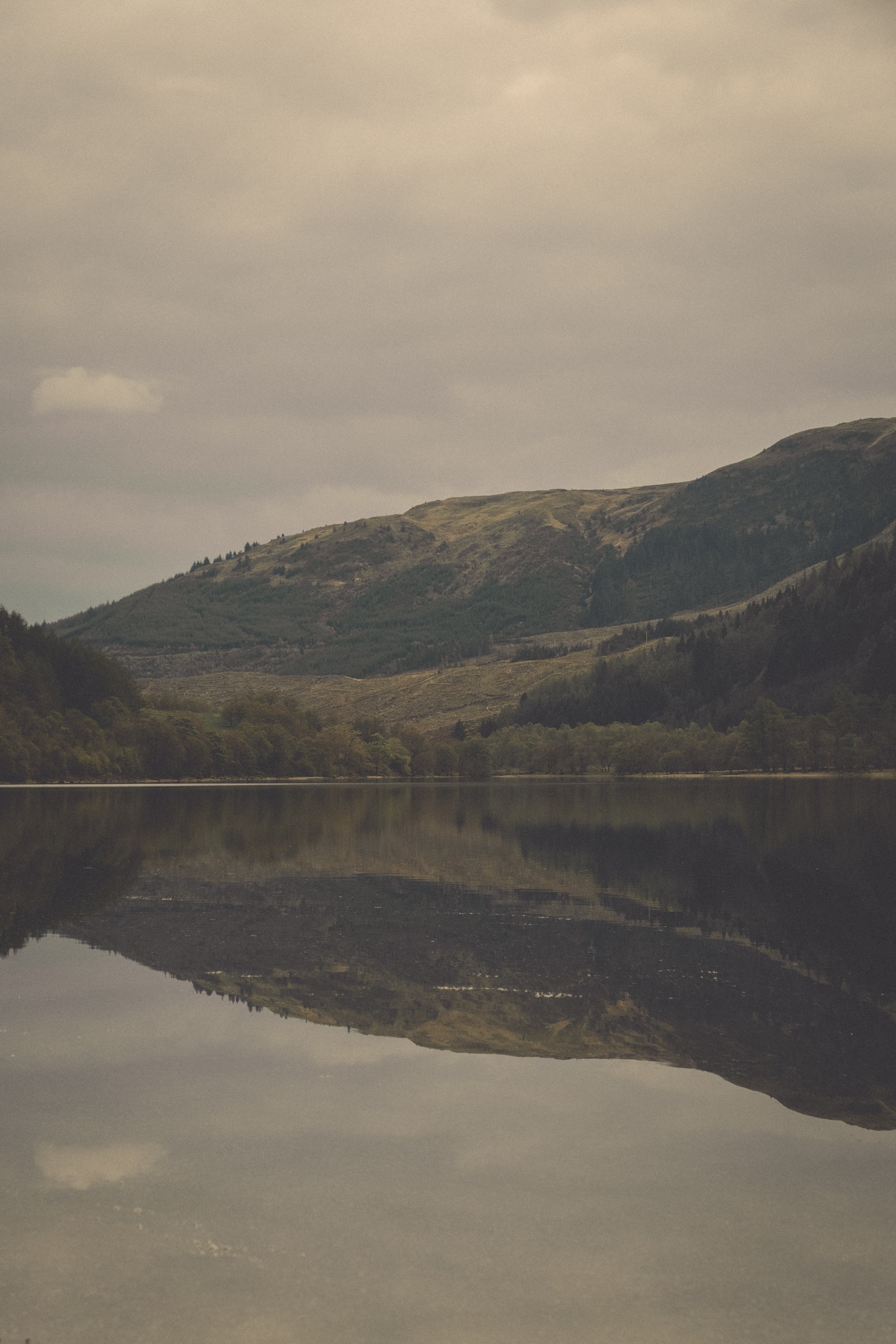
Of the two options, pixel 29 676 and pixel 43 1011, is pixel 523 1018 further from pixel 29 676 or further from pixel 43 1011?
pixel 29 676

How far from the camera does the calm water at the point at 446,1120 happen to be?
8.76 metres

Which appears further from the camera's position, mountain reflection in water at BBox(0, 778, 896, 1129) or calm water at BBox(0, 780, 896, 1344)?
mountain reflection in water at BBox(0, 778, 896, 1129)

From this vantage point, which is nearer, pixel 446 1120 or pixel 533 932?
pixel 446 1120

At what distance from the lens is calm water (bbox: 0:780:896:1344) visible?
28.7 ft

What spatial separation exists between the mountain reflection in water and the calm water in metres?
0.13

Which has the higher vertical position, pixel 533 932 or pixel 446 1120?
pixel 446 1120

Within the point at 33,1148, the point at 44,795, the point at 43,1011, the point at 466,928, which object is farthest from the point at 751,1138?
the point at 44,795

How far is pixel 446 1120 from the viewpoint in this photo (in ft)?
42.2

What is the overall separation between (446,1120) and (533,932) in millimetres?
13953

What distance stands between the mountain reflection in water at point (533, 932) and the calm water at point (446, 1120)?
0.13m

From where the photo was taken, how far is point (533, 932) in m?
26.6

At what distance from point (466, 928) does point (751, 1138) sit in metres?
15.0

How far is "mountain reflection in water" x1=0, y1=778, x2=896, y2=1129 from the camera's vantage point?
1664 centimetres

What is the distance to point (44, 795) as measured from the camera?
107 m
